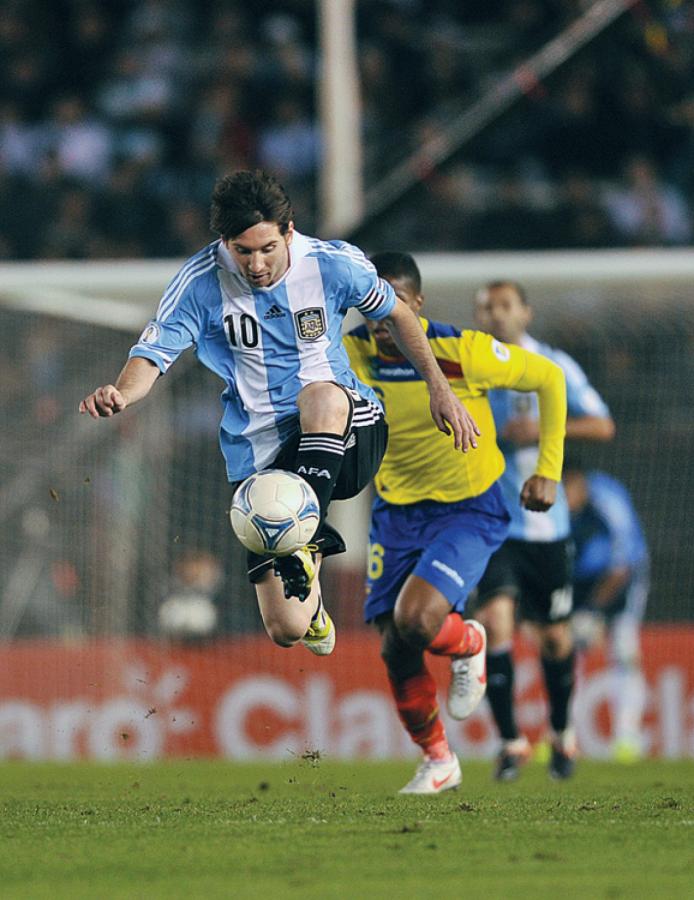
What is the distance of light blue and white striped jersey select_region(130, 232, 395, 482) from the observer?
6.93 metres

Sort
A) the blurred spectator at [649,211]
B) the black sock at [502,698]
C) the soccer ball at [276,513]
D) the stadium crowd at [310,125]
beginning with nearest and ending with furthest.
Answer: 1. the soccer ball at [276,513]
2. the black sock at [502,698]
3. the blurred spectator at [649,211]
4. the stadium crowd at [310,125]

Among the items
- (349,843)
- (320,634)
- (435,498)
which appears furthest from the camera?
(435,498)

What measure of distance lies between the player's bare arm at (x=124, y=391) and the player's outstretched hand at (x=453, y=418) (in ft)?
3.62

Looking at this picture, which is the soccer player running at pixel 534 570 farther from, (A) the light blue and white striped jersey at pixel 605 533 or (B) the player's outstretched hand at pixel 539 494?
(A) the light blue and white striped jersey at pixel 605 533

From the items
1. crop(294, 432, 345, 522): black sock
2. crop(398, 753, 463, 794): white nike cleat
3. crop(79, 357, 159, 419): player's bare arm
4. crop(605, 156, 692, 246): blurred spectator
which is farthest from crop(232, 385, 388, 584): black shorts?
crop(605, 156, 692, 246): blurred spectator

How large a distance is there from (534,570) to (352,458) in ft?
9.59

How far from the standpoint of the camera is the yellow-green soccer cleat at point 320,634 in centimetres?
725

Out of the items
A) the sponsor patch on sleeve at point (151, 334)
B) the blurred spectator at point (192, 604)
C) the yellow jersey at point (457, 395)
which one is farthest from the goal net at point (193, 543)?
Result: the sponsor patch on sleeve at point (151, 334)

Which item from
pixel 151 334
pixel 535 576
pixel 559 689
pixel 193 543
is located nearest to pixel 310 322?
pixel 151 334

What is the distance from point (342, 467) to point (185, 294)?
2.98 feet

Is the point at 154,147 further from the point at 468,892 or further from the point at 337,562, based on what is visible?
the point at 468,892

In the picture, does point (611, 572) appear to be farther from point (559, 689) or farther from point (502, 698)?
point (502, 698)

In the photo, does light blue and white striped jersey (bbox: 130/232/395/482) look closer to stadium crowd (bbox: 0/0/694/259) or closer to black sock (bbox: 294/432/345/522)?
black sock (bbox: 294/432/345/522)

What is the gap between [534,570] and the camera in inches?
384
